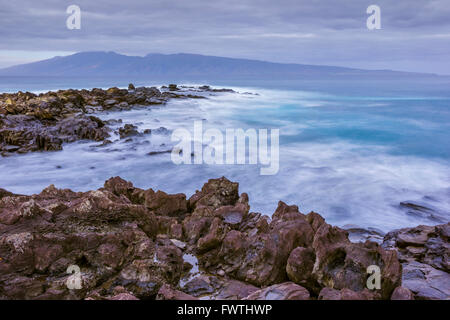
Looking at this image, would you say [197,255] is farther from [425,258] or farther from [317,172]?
[317,172]

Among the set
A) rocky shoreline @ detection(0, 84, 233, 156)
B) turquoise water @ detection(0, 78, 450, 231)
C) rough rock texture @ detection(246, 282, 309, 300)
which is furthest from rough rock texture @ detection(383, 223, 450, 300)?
rocky shoreline @ detection(0, 84, 233, 156)

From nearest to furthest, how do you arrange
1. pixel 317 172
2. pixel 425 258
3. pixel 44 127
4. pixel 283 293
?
pixel 283 293, pixel 425 258, pixel 317 172, pixel 44 127

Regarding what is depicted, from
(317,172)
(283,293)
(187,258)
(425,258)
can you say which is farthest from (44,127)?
(425,258)

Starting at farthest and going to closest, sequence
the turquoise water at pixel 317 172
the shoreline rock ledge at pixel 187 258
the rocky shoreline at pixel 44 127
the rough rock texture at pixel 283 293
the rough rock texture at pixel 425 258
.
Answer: the rocky shoreline at pixel 44 127 < the turquoise water at pixel 317 172 < the rough rock texture at pixel 425 258 < the shoreline rock ledge at pixel 187 258 < the rough rock texture at pixel 283 293

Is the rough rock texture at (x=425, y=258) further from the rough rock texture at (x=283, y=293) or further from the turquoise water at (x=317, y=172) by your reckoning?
the turquoise water at (x=317, y=172)

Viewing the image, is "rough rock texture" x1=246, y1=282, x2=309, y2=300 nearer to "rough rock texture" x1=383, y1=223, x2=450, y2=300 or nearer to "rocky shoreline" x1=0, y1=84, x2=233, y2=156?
"rough rock texture" x1=383, y1=223, x2=450, y2=300

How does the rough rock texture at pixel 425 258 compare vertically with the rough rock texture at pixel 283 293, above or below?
below

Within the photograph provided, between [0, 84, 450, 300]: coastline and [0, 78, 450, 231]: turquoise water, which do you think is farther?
[0, 78, 450, 231]: turquoise water

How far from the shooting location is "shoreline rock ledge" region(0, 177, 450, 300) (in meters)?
3.60

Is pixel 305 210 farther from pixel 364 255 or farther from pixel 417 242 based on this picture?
pixel 364 255

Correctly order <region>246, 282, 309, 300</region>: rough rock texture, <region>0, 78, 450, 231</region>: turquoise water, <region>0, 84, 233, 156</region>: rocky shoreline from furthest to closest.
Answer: <region>0, 84, 233, 156</region>: rocky shoreline → <region>0, 78, 450, 231</region>: turquoise water → <region>246, 282, 309, 300</region>: rough rock texture

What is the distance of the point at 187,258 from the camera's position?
468 cm

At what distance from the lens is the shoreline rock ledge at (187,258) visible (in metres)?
3.60

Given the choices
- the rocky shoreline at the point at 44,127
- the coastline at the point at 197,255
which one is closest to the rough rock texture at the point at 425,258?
the coastline at the point at 197,255
